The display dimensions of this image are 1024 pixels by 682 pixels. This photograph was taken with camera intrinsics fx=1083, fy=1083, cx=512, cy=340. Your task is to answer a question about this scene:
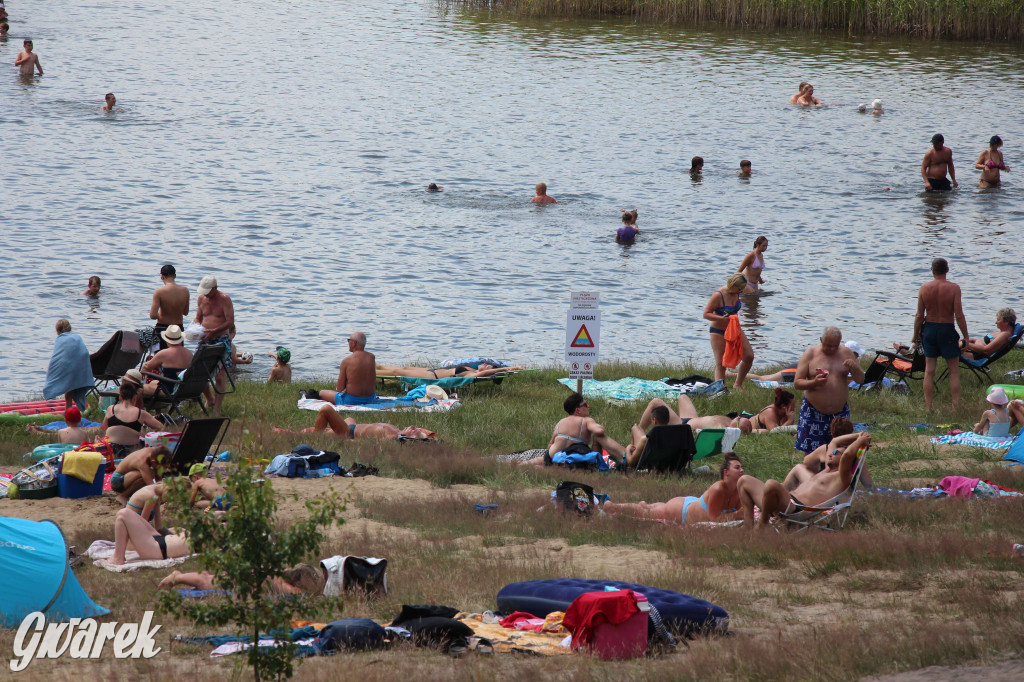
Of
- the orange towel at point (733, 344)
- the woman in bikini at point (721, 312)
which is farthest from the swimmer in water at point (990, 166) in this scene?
the orange towel at point (733, 344)

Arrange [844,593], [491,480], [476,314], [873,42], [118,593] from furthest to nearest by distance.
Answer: [873,42]
[476,314]
[491,480]
[118,593]
[844,593]

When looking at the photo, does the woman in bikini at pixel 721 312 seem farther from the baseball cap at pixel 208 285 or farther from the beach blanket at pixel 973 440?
the baseball cap at pixel 208 285

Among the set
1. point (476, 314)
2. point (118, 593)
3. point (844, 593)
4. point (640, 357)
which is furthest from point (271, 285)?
point (844, 593)

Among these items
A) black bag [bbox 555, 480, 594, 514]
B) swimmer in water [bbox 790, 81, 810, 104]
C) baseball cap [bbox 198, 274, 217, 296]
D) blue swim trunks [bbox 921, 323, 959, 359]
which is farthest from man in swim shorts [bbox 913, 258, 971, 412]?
swimmer in water [bbox 790, 81, 810, 104]

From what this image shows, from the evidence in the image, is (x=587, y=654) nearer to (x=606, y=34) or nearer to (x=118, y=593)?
(x=118, y=593)

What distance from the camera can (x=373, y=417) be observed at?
559 inches

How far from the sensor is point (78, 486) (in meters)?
10.8

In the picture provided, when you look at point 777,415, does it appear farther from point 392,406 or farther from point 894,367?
point 392,406

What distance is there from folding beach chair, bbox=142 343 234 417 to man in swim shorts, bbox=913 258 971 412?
8.88 m

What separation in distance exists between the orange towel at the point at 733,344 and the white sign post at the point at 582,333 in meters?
3.18

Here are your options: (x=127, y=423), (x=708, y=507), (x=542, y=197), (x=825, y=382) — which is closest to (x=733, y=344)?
(x=825, y=382)

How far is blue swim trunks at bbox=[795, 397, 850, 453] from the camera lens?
1147 centimetres

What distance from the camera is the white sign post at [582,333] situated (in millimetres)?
12586

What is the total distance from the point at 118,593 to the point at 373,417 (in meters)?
6.40
